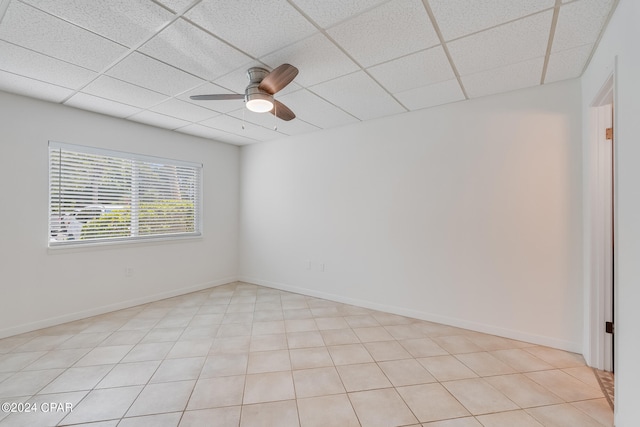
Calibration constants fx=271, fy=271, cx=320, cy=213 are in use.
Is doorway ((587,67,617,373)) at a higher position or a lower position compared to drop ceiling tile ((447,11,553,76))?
lower

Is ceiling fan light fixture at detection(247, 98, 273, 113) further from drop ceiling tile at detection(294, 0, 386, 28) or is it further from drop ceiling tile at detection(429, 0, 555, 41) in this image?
drop ceiling tile at detection(429, 0, 555, 41)

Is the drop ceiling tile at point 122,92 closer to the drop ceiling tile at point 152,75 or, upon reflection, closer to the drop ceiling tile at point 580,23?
the drop ceiling tile at point 152,75

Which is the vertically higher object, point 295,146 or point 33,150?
point 295,146

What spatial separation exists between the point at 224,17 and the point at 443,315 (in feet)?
11.7

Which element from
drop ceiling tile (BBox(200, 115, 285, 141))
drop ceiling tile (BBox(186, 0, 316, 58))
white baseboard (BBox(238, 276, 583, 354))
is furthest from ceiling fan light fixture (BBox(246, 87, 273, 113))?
white baseboard (BBox(238, 276, 583, 354))

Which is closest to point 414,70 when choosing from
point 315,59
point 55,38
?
point 315,59

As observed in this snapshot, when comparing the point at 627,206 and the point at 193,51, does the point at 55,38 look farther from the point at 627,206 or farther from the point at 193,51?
the point at 627,206

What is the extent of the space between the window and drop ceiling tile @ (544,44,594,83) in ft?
15.6

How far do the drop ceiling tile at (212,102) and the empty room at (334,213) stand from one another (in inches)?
1.6

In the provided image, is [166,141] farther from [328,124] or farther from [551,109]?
[551,109]

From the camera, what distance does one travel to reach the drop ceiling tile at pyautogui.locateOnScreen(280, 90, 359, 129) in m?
3.00

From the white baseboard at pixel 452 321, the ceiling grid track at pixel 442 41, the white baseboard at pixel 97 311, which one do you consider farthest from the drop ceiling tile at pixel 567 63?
the white baseboard at pixel 97 311

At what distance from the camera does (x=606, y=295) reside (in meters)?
2.26

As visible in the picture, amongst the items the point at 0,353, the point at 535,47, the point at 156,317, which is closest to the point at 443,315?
the point at 535,47
